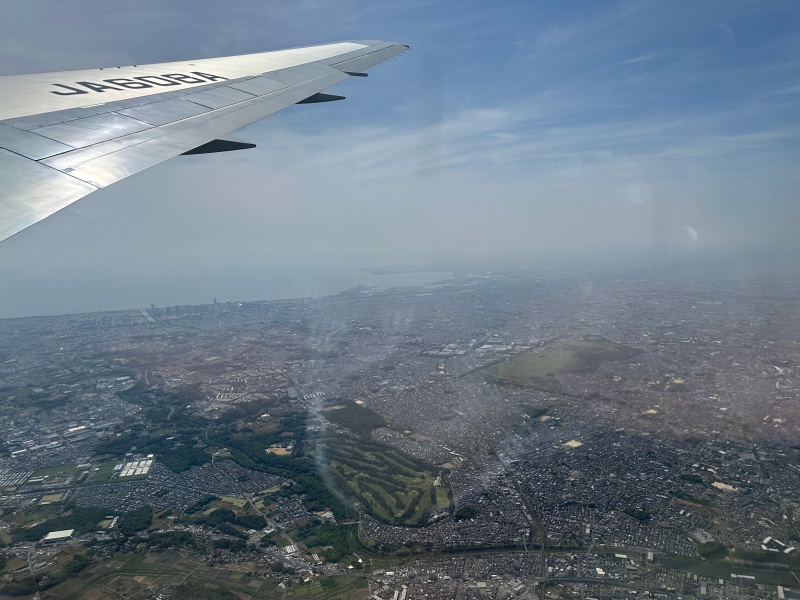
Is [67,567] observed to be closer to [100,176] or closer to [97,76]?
[97,76]

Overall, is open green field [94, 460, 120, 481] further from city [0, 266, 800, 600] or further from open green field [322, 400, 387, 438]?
open green field [322, 400, 387, 438]

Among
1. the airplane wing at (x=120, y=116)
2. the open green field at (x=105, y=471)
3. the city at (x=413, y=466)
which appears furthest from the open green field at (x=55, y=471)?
the airplane wing at (x=120, y=116)

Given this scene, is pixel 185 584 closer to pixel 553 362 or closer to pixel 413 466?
pixel 413 466

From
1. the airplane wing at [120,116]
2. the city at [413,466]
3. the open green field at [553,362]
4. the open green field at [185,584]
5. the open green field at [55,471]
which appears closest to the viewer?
the airplane wing at [120,116]

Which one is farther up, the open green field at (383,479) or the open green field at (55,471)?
the open green field at (55,471)

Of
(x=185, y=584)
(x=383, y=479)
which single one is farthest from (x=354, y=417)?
(x=185, y=584)

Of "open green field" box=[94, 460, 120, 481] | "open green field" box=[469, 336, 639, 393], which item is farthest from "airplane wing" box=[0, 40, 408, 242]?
"open green field" box=[469, 336, 639, 393]

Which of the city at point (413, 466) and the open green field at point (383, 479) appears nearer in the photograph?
the city at point (413, 466)

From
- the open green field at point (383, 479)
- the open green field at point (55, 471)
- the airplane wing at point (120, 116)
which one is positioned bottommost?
the open green field at point (383, 479)

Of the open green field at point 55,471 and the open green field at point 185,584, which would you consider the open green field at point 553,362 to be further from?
the open green field at point 55,471
